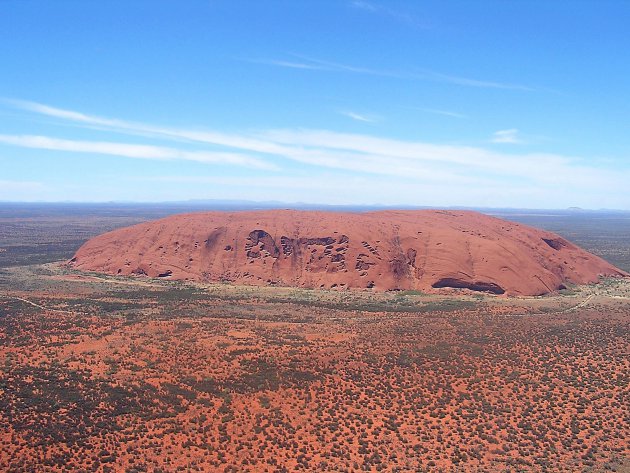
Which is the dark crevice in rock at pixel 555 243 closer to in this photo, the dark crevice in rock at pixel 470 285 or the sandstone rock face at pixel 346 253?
the sandstone rock face at pixel 346 253

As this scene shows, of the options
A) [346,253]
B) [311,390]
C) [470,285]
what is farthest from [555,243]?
[311,390]

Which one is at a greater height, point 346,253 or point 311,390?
point 346,253

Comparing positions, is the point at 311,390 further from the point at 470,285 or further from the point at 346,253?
the point at 346,253

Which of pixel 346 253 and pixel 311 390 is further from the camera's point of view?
pixel 346 253

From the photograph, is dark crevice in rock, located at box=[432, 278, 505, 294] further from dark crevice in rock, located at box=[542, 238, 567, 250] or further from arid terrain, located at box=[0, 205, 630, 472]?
dark crevice in rock, located at box=[542, 238, 567, 250]

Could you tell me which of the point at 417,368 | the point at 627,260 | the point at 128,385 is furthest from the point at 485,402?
the point at 627,260

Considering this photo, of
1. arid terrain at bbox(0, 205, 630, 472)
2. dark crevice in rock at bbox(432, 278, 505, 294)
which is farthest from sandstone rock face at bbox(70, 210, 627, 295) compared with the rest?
arid terrain at bbox(0, 205, 630, 472)

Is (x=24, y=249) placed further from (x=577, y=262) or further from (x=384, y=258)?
(x=577, y=262)
